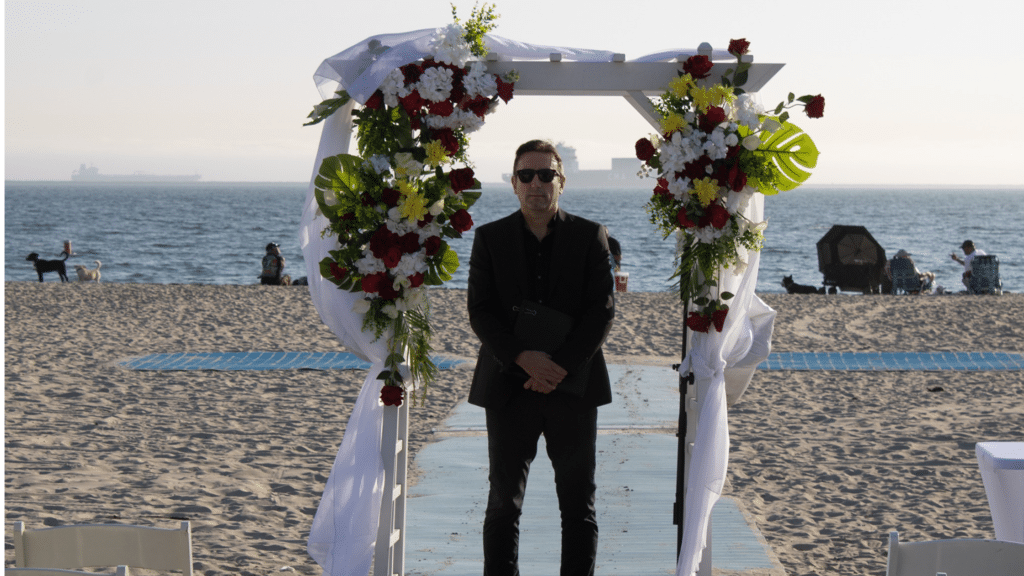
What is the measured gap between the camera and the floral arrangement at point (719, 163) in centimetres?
376

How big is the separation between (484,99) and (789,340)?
9.12 metres

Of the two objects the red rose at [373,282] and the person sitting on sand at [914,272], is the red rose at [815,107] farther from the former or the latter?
the person sitting on sand at [914,272]

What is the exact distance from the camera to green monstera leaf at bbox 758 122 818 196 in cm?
377

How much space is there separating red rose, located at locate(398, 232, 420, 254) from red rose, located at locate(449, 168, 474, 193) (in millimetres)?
256

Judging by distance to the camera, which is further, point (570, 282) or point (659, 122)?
point (659, 122)

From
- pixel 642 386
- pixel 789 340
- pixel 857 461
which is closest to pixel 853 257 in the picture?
pixel 789 340

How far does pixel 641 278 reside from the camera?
34938 millimetres

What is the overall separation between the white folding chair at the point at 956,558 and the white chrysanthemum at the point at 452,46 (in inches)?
92.5

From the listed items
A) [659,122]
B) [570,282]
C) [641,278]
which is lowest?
[641,278]

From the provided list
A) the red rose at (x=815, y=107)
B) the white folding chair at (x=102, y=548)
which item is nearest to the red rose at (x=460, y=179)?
the red rose at (x=815, y=107)

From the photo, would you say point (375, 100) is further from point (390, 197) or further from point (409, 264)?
point (409, 264)

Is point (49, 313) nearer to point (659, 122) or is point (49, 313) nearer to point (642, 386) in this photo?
point (642, 386)

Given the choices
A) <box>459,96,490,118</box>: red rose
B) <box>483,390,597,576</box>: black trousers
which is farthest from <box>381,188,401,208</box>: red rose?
<box>483,390,597,576</box>: black trousers

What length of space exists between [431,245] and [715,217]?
3.68ft
